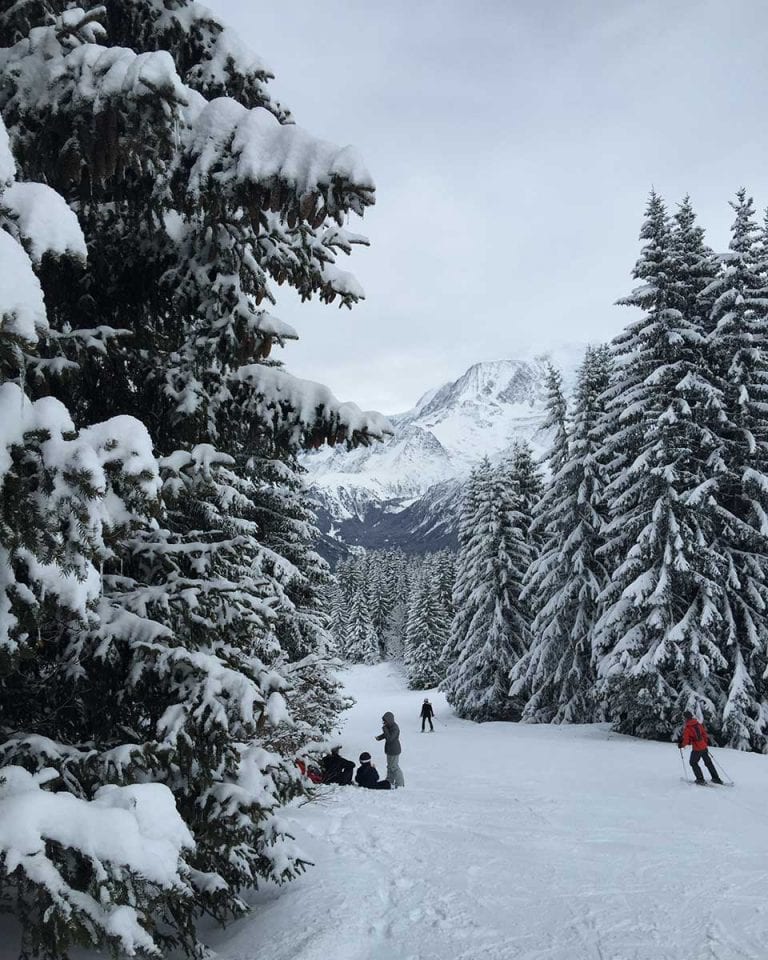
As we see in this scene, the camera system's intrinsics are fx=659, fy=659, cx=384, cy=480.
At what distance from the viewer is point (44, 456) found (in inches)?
108

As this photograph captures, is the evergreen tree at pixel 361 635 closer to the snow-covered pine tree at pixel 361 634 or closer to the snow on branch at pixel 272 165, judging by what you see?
the snow-covered pine tree at pixel 361 634

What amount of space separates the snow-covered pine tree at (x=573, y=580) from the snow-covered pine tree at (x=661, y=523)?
365 cm

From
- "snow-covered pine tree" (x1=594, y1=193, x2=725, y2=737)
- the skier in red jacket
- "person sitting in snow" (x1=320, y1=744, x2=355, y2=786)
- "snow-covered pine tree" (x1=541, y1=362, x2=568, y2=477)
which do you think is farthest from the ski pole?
"snow-covered pine tree" (x1=541, y1=362, x2=568, y2=477)

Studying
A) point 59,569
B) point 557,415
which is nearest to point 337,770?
point 59,569

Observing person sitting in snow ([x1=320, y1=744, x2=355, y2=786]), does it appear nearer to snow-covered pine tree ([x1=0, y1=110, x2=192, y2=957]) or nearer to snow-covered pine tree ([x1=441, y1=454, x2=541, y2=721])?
snow-covered pine tree ([x1=0, y1=110, x2=192, y2=957])

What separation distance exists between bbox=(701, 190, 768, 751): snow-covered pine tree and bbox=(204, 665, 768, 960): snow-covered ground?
172 inches

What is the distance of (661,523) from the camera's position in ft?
61.8

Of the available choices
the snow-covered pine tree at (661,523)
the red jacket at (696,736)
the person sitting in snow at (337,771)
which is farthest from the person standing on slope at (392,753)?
the snow-covered pine tree at (661,523)

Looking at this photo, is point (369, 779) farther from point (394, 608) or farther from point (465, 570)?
point (394, 608)

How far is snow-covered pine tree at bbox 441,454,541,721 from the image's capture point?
30.8 m

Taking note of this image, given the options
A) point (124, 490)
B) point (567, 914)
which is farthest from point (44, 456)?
point (567, 914)

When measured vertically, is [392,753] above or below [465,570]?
below

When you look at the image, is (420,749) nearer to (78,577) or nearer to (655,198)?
(655,198)

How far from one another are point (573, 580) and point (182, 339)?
2225 cm
